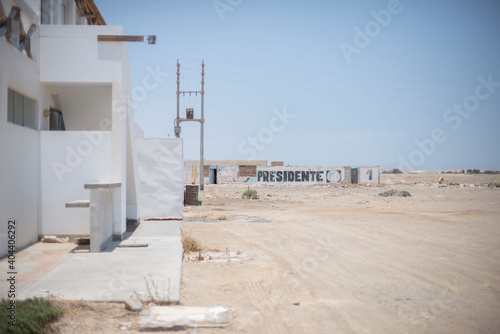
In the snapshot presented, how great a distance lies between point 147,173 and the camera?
14375mm

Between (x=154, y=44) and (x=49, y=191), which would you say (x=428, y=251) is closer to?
(x=154, y=44)

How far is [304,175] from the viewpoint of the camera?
4847 cm

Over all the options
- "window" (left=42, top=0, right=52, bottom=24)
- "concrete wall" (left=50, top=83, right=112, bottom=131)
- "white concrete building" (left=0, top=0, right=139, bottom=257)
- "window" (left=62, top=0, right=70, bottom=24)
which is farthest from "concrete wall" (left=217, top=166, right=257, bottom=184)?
"white concrete building" (left=0, top=0, right=139, bottom=257)

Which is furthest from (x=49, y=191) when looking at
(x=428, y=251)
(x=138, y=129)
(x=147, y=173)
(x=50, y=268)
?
(x=428, y=251)

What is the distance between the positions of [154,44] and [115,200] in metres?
3.68

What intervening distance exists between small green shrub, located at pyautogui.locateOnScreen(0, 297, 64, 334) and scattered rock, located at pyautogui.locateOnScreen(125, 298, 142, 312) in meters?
0.72

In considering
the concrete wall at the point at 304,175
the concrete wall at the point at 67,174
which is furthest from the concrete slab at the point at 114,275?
the concrete wall at the point at 304,175

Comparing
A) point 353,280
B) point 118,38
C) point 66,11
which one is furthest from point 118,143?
point 66,11

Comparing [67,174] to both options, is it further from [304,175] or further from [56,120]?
[304,175]

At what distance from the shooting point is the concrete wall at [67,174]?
8.90 metres

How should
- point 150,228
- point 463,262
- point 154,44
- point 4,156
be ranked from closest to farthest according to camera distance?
point 4,156
point 463,262
point 154,44
point 150,228

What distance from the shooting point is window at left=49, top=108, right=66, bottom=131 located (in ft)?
34.0

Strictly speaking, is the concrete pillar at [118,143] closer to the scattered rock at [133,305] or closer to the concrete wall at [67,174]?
the concrete wall at [67,174]

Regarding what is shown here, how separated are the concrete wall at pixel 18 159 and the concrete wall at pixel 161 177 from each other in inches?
220
